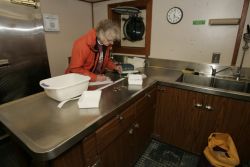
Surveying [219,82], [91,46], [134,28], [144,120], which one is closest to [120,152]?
[144,120]

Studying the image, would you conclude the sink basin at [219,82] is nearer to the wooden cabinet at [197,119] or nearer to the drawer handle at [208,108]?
the wooden cabinet at [197,119]

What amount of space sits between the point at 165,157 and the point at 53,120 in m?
1.35

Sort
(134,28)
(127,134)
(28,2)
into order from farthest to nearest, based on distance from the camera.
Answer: (134,28) < (28,2) < (127,134)

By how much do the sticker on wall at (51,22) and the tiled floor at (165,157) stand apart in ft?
6.59

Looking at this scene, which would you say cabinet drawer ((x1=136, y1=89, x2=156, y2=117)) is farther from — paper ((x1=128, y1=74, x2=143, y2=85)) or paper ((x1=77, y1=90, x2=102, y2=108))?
paper ((x1=77, y1=90, x2=102, y2=108))

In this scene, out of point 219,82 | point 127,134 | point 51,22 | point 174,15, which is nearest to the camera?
point 127,134

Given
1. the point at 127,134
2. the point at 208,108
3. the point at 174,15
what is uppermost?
the point at 174,15

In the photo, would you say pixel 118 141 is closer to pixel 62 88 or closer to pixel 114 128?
pixel 114 128

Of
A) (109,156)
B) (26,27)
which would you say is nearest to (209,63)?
(109,156)

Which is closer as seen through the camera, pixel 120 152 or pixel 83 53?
pixel 120 152

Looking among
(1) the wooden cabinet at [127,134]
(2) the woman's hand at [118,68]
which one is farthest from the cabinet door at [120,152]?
(2) the woman's hand at [118,68]

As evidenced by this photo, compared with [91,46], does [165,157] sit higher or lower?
lower

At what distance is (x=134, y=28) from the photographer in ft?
7.75

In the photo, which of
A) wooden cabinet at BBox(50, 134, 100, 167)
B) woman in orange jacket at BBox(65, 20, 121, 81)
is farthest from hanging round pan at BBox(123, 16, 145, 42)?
wooden cabinet at BBox(50, 134, 100, 167)
